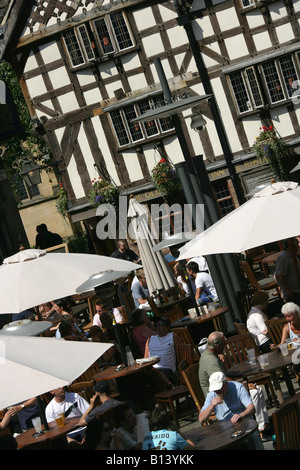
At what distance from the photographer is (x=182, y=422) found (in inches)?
436

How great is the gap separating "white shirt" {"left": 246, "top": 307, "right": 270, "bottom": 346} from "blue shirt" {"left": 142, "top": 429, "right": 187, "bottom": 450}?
421 centimetres

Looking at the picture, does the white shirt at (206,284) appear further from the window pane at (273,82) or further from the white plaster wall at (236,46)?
the white plaster wall at (236,46)

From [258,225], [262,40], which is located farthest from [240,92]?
[258,225]

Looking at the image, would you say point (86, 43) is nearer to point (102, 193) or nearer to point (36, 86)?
point (36, 86)

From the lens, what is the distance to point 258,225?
1084 centimetres

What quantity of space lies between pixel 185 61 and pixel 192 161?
15.2m

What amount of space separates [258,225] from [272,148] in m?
17.8

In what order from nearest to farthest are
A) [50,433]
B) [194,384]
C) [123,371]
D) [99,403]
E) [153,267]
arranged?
[50,433] → [194,384] → [99,403] → [123,371] → [153,267]

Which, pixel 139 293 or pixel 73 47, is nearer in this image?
pixel 139 293

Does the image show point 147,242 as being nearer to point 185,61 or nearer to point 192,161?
point 192,161

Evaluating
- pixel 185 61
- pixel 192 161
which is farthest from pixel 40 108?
pixel 192 161

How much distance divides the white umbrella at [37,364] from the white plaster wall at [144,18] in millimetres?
22798

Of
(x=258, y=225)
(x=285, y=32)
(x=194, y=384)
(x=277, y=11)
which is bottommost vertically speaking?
(x=194, y=384)

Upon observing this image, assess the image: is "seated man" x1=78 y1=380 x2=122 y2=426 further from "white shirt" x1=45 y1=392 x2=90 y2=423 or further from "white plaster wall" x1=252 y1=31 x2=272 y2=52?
"white plaster wall" x1=252 y1=31 x2=272 y2=52
